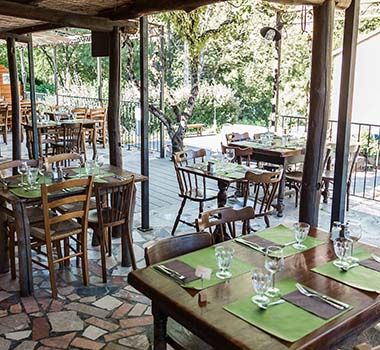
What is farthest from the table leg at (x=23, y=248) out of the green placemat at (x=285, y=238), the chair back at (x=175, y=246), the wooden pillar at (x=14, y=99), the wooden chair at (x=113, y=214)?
the wooden pillar at (x=14, y=99)

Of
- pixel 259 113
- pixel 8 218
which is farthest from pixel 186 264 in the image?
pixel 259 113

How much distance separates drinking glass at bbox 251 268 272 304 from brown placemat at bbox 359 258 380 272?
0.61m

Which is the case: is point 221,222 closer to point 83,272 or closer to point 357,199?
point 83,272

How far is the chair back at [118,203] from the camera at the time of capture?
354 cm

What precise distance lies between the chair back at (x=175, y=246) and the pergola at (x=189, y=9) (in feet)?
3.87

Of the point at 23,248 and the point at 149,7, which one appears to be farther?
the point at 149,7

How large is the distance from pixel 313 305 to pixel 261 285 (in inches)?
8.6

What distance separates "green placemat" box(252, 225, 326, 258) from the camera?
7.80 ft

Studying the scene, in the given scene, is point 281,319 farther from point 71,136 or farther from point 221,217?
point 71,136

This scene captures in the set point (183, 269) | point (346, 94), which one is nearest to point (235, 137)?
point (346, 94)

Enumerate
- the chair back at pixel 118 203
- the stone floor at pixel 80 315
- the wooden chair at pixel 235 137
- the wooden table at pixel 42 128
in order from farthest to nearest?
the wooden table at pixel 42 128, the wooden chair at pixel 235 137, the chair back at pixel 118 203, the stone floor at pixel 80 315

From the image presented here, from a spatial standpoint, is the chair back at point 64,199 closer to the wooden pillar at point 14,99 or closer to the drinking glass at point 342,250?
the drinking glass at point 342,250

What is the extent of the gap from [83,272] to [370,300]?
2.35m

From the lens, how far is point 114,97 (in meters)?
4.88
